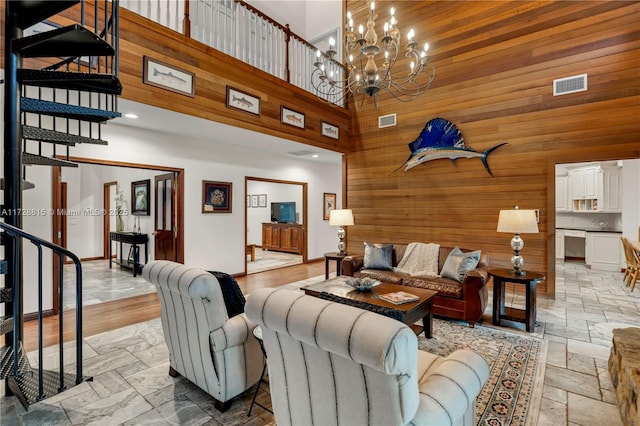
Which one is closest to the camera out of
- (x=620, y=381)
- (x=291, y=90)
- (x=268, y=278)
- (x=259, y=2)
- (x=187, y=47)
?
(x=620, y=381)

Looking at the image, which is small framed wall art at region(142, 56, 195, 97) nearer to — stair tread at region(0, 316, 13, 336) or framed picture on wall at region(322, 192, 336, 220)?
stair tread at region(0, 316, 13, 336)

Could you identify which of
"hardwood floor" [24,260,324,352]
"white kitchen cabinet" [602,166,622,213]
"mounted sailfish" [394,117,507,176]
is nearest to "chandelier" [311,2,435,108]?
"mounted sailfish" [394,117,507,176]

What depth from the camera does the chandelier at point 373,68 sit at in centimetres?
285

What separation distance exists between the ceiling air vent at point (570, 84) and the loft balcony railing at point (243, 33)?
12.3 ft

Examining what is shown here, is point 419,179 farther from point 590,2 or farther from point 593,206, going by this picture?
point 593,206

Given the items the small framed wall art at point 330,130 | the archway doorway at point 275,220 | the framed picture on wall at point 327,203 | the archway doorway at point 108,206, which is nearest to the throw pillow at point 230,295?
the archway doorway at point 108,206

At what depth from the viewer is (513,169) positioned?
15.7 ft

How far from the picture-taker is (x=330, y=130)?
234 inches

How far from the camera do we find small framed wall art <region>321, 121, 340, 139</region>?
579 cm

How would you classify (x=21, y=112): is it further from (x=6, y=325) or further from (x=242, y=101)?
(x=242, y=101)

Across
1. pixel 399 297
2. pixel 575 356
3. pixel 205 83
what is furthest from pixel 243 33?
pixel 575 356

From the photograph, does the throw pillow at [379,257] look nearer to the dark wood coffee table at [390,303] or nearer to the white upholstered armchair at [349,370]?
the dark wood coffee table at [390,303]

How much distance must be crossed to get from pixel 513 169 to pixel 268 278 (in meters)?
4.47

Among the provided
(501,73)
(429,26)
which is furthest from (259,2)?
(501,73)
